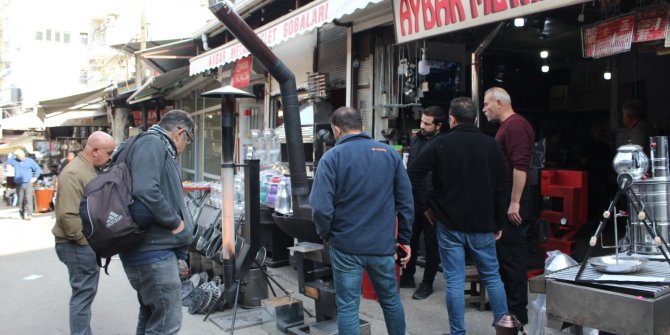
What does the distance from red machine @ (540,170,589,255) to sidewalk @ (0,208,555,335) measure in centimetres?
113

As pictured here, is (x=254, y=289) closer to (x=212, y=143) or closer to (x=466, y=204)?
(x=466, y=204)

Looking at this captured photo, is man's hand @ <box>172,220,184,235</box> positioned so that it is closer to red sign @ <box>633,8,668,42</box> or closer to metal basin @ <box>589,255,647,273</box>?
metal basin @ <box>589,255,647,273</box>

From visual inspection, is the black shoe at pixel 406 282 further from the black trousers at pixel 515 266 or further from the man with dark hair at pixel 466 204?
the man with dark hair at pixel 466 204

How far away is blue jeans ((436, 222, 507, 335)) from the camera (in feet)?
11.9

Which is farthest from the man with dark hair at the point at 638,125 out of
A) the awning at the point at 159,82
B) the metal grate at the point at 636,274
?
the awning at the point at 159,82

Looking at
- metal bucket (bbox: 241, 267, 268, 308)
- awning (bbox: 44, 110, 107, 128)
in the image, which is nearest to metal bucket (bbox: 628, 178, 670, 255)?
metal bucket (bbox: 241, 267, 268, 308)

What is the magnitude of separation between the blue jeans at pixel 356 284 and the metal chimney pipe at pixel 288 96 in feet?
4.54

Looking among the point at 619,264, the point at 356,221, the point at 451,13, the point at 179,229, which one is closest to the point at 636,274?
the point at 619,264

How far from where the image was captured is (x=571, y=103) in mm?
9094

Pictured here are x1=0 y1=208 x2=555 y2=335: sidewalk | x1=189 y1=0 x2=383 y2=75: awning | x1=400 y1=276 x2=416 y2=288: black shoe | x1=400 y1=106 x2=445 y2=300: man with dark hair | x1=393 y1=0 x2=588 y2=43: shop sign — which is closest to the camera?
x1=393 y1=0 x2=588 y2=43: shop sign

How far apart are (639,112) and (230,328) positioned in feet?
16.1

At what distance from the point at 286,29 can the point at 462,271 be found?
414 cm

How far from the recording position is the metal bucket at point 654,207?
2875 mm

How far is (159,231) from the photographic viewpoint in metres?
3.08
